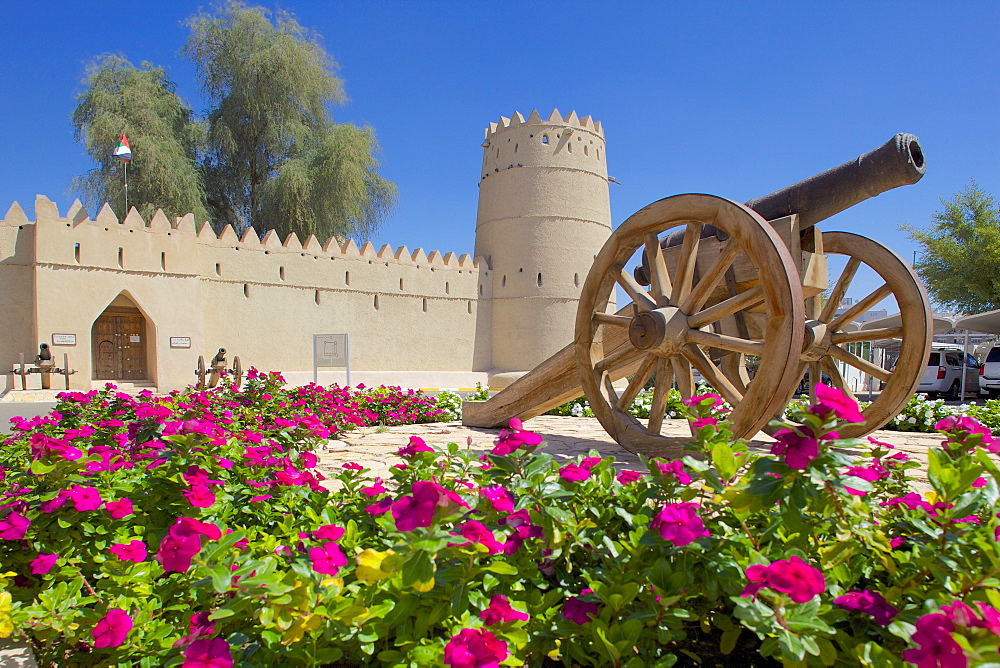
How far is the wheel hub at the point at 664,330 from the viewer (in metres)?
4.16

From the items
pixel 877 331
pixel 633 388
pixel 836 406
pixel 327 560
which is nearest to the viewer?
pixel 836 406

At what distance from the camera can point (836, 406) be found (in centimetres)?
125

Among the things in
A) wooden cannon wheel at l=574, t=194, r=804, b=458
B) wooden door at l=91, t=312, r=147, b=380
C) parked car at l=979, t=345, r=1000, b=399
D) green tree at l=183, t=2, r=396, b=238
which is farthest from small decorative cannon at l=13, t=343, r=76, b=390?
parked car at l=979, t=345, r=1000, b=399

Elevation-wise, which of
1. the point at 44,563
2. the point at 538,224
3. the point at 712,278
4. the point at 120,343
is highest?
the point at 538,224

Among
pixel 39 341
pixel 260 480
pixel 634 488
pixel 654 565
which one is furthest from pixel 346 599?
pixel 39 341

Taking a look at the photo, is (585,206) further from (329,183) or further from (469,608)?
(469,608)

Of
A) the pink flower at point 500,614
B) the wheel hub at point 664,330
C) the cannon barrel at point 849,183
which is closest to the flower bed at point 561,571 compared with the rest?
the pink flower at point 500,614

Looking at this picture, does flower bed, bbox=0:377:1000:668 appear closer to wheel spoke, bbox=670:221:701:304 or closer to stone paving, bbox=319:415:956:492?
stone paving, bbox=319:415:956:492

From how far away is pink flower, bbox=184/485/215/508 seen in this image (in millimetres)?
1884

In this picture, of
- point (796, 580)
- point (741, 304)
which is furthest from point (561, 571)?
point (741, 304)

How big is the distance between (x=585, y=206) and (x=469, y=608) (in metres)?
21.3

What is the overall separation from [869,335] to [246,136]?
23103 millimetres

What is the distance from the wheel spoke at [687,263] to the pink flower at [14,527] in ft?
12.1

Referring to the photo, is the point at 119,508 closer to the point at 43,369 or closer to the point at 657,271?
the point at 657,271
